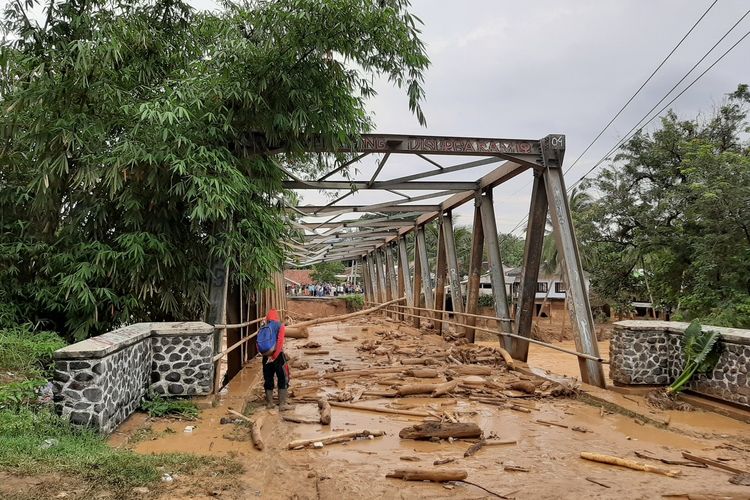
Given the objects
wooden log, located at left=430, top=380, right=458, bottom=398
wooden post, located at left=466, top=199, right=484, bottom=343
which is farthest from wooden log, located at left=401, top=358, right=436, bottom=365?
wooden post, located at left=466, top=199, right=484, bottom=343

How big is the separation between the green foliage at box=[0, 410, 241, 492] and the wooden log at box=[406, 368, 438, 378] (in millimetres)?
4665

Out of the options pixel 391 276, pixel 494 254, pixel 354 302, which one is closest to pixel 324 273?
pixel 354 302

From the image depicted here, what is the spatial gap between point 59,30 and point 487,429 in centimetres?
712

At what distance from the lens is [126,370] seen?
5.11 metres

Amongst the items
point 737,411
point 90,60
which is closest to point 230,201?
point 90,60

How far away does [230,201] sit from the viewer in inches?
245

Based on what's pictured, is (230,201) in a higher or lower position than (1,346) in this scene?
higher

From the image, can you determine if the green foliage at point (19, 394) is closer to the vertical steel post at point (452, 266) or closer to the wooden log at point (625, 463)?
the wooden log at point (625, 463)

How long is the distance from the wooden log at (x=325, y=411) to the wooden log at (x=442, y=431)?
3.37ft

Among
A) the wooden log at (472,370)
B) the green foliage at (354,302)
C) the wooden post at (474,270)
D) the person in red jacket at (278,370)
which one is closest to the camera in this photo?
the person in red jacket at (278,370)

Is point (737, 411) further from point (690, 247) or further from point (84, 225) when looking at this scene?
point (690, 247)

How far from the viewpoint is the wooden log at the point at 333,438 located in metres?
4.86

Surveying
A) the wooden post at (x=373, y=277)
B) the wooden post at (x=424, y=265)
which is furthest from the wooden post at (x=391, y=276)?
the wooden post at (x=424, y=265)

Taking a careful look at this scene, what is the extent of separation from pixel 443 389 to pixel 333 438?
8.41ft
